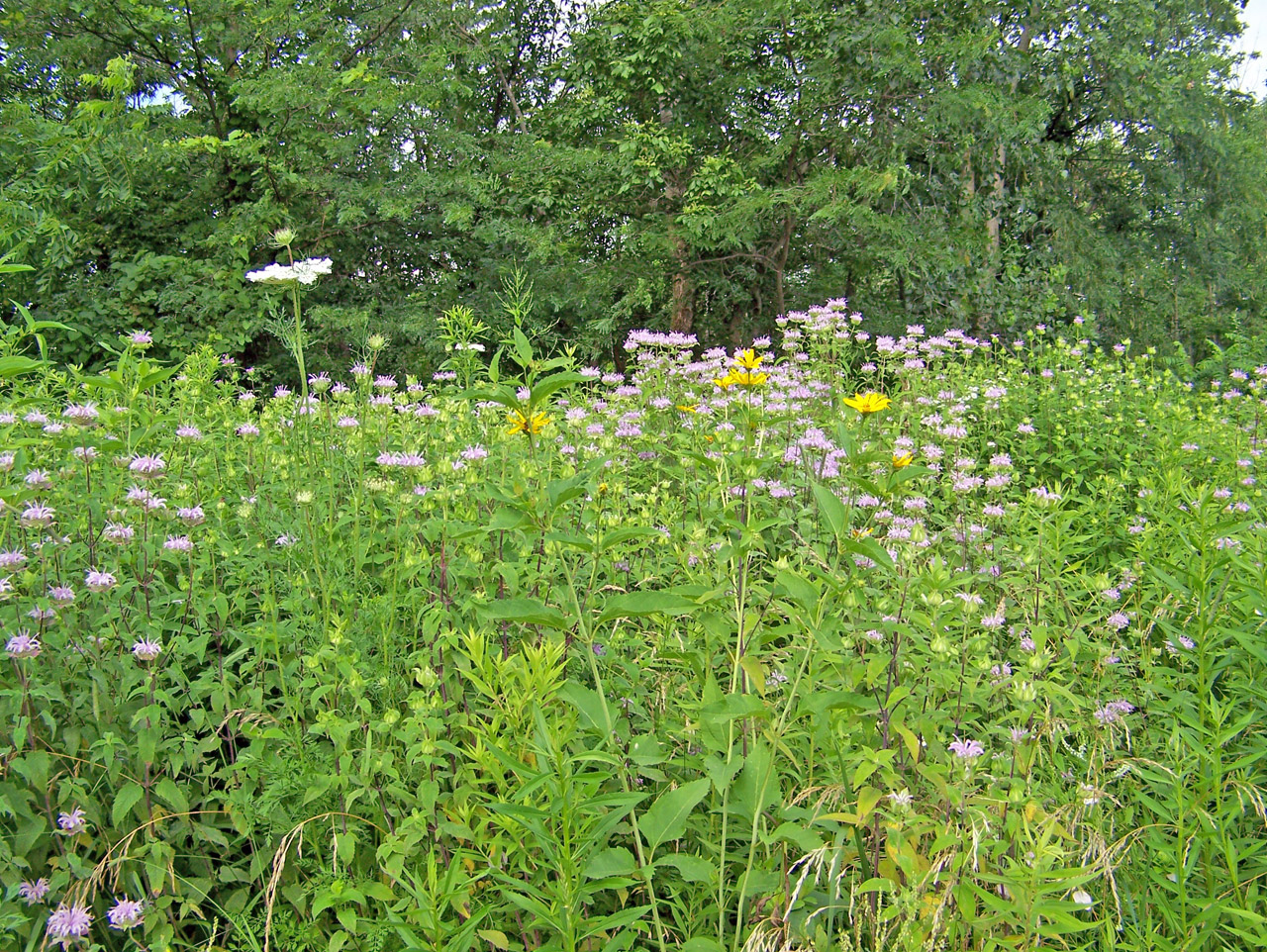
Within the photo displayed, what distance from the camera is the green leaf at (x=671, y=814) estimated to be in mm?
1282

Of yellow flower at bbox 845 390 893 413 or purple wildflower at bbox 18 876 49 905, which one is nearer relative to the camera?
purple wildflower at bbox 18 876 49 905

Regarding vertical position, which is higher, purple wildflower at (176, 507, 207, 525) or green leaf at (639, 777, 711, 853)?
purple wildflower at (176, 507, 207, 525)

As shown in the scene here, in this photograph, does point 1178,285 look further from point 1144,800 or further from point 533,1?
point 1144,800

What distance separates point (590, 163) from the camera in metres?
7.37

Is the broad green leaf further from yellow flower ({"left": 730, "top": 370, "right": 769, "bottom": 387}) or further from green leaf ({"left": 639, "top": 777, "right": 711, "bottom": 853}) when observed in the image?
yellow flower ({"left": 730, "top": 370, "right": 769, "bottom": 387})

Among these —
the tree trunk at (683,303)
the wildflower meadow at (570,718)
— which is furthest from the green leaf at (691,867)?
the tree trunk at (683,303)

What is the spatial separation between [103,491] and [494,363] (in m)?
1.51

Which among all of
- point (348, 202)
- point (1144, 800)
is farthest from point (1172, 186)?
point (1144, 800)

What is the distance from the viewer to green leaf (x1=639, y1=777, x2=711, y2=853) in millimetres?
1282

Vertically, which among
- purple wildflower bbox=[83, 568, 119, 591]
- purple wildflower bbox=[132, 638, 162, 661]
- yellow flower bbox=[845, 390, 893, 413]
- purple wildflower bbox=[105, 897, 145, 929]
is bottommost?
purple wildflower bbox=[105, 897, 145, 929]

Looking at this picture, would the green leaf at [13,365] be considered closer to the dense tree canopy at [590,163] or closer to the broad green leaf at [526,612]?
the broad green leaf at [526,612]

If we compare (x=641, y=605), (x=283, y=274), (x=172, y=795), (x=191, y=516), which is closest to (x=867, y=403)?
(x=641, y=605)

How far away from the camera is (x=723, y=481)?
175 centimetres

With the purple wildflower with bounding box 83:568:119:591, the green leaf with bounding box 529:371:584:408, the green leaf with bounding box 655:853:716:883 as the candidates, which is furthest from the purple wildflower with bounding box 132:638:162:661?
the green leaf with bounding box 655:853:716:883
